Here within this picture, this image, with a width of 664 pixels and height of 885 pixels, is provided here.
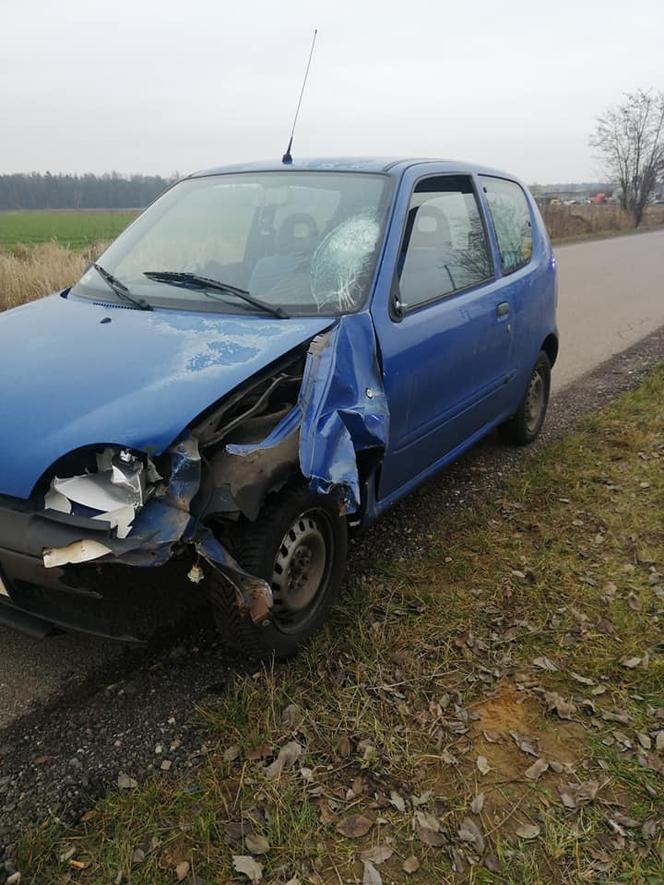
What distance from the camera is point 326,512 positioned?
2.72 m

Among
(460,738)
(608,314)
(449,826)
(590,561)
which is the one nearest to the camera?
(449,826)

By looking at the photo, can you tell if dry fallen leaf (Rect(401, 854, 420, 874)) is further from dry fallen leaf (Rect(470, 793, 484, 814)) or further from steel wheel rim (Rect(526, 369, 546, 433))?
steel wheel rim (Rect(526, 369, 546, 433))

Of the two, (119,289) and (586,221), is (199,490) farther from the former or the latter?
(586,221)

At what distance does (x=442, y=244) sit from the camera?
3.60m

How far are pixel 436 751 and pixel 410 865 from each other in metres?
0.44

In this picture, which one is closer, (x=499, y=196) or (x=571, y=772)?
(x=571, y=772)

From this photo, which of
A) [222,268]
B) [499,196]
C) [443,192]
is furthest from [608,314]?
[222,268]

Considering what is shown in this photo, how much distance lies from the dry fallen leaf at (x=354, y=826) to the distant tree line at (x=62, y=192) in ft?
119

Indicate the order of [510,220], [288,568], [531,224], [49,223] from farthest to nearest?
[49,223], [531,224], [510,220], [288,568]

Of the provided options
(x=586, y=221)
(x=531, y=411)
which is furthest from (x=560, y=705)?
(x=586, y=221)

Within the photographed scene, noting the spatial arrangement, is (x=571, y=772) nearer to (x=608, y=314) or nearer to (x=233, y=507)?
(x=233, y=507)

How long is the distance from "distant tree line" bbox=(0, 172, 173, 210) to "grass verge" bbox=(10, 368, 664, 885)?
35.3m

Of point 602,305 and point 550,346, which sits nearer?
point 550,346

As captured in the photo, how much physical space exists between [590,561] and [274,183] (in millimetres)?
2564
